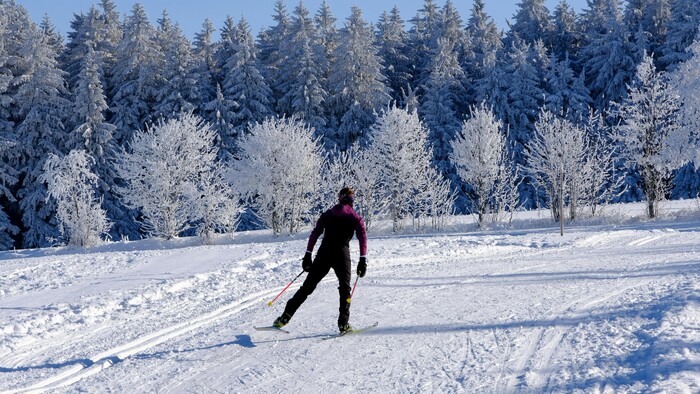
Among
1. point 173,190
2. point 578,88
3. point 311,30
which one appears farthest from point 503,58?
point 173,190

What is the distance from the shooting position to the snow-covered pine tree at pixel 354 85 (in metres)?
48.5

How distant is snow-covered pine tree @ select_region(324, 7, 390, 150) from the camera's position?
159 feet

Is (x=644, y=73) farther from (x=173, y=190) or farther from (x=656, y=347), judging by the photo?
(x=656, y=347)

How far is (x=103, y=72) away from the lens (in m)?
48.5

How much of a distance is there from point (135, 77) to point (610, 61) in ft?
125

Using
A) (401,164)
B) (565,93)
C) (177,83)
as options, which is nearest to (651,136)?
(401,164)

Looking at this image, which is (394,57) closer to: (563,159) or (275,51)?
(275,51)

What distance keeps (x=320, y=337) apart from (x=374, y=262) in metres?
7.75

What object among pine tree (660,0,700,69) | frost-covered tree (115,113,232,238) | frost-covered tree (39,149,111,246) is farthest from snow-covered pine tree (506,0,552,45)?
frost-covered tree (39,149,111,246)

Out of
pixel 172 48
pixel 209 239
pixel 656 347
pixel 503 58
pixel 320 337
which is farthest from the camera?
pixel 503 58

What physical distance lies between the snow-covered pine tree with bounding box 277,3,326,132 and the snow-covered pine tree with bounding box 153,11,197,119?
7018 millimetres

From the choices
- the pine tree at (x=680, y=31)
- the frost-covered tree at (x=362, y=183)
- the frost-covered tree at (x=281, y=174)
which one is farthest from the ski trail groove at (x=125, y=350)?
the pine tree at (x=680, y=31)

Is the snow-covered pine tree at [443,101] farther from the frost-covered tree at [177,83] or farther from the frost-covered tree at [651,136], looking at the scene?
the frost-covered tree at [177,83]

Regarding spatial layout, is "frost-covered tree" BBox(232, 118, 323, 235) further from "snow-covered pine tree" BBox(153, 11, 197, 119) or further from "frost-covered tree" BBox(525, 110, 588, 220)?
"snow-covered pine tree" BBox(153, 11, 197, 119)
